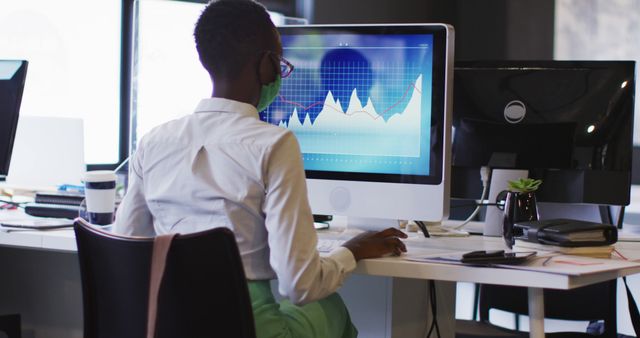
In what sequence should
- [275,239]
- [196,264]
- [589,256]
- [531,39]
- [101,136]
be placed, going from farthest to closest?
[531,39], [101,136], [589,256], [275,239], [196,264]

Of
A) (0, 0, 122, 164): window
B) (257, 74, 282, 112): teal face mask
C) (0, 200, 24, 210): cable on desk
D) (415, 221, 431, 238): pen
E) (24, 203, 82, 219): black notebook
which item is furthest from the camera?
(0, 0, 122, 164): window

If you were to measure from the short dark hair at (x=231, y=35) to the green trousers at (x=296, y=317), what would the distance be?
41cm

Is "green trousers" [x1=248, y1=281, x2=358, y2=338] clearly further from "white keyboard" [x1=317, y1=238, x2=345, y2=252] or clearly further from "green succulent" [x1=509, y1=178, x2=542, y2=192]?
"green succulent" [x1=509, y1=178, x2=542, y2=192]

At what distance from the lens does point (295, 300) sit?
1.50 m

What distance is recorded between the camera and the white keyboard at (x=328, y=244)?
186cm

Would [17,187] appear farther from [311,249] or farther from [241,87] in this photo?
[311,249]

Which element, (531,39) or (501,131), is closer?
(501,131)

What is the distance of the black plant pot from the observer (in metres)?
2.01

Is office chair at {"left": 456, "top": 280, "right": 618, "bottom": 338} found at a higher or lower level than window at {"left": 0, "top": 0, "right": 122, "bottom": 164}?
lower

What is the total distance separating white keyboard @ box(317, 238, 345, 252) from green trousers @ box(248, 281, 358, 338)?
0.12 meters

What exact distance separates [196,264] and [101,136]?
6.80 feet

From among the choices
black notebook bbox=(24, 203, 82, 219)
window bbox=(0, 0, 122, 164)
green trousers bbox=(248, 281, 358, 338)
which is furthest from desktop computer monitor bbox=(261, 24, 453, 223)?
window bbox=(0, 0, 122, 164)

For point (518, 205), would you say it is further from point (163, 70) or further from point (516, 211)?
point (163, 70)

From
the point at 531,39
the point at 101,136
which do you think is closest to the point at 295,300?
the point at 101,136
